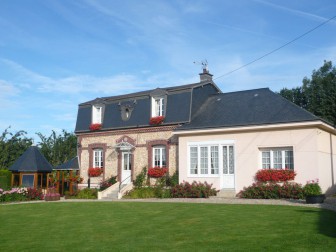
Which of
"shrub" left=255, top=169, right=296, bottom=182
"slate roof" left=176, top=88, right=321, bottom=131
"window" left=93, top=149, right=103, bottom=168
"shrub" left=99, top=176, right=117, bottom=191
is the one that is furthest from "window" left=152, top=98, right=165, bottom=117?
"shrub" left=255, top=169, right=296, bottom=182

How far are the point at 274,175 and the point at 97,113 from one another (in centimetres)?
1293

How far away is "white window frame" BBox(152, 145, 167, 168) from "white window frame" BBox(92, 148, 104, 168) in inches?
163

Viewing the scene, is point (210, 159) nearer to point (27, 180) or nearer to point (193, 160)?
point (193, 160)

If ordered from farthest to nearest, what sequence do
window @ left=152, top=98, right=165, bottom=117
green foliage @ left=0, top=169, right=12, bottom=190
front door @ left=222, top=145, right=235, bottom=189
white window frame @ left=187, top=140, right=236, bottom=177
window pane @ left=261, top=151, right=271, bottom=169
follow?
1. green foliage @ left=0, top=169, right=12, bottom=190
2. window @ left=152, top=98, right=165, bottom=117
3. white window frame @ left=187, top=140, right=236, bottom=177
4. front door @ left=222, top=145, right=235, bottom=189
5. window pane @ left=261, top=151, right=271, bottom=169

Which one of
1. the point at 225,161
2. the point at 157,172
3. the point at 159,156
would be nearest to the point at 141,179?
the point at 157,172

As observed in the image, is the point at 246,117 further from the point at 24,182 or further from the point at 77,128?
the point at 24,182

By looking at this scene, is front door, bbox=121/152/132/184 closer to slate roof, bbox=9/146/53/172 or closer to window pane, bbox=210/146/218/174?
slate roof, bbox=9/146/53/172

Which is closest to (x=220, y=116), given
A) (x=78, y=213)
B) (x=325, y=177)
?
(x=325, y=177)

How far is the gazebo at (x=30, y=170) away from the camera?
23.5 metres

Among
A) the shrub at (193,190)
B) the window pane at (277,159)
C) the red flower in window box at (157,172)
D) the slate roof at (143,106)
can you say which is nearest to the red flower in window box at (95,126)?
the slate roof at (143,106)

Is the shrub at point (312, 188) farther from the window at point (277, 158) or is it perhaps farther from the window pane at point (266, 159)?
the window pane at point (266, 159)

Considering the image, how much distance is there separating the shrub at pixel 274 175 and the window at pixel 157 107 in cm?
728

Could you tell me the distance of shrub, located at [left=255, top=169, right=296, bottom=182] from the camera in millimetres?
17156

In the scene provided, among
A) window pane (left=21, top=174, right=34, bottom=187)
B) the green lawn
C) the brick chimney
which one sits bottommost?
the green lawn
